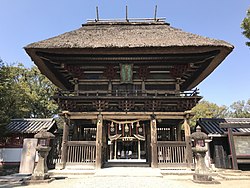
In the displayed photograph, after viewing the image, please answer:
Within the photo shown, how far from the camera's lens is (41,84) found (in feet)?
88.4

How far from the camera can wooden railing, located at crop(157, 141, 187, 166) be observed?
919 cm

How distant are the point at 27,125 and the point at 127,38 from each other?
9.39 metres

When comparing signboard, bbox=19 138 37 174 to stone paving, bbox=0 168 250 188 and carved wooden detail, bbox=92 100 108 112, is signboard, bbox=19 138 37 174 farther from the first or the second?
carved wooden detail, bbox=92 100 108 112

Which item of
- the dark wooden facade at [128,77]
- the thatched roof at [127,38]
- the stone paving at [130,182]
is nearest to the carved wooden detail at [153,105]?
the dark wooden facade at [128,77]

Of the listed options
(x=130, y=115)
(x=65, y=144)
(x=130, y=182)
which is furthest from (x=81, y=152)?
(x=130, y=182)

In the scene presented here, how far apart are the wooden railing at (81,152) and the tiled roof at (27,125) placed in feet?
12.4

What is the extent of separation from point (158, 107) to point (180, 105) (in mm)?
1242

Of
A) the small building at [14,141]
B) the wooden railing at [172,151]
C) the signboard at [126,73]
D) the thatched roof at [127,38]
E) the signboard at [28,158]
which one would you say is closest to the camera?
the wooden railing at [172,151]

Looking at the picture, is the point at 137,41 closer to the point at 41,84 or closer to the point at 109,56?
the point at 109,56

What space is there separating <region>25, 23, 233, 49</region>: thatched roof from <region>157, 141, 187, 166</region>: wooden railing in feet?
17.2

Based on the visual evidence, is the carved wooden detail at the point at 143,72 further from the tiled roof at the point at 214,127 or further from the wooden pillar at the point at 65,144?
the tiled roof at the point at 214,127

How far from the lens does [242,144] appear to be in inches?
378

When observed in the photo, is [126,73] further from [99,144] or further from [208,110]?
[208,110]

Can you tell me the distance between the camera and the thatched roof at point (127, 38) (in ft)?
30.8
